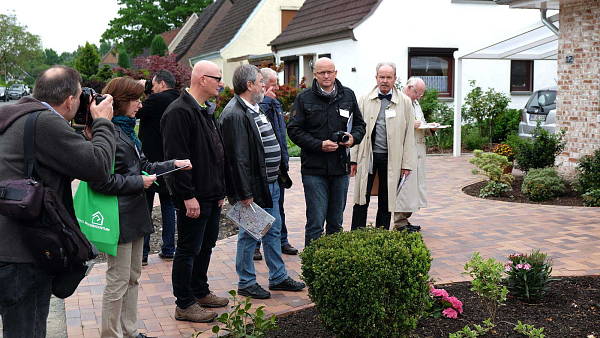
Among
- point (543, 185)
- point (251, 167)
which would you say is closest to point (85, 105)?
point (251, 167)

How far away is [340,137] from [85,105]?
266cm

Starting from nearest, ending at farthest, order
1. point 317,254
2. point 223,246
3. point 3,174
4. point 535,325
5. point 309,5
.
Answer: point 3,174
point 317,254
point 535,325
point 223,246
point 309,5

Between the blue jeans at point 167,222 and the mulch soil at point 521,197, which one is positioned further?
the mulch soil at point 521,197

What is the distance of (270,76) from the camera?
6.35 meters

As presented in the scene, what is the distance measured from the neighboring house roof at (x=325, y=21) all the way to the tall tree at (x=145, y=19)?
32312mm

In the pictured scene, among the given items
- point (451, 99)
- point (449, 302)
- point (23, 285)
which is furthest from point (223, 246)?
point (451, 99)

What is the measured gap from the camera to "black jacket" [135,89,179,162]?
6062mm

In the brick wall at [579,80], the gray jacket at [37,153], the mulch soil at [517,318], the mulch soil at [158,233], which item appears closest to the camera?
the gray jacket at [37,153]

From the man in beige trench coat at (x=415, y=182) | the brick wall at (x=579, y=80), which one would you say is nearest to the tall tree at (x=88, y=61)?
the brick wall at (x=579, y=80)

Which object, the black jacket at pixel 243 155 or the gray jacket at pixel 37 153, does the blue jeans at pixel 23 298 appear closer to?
the gray jacket at pixel 37 153

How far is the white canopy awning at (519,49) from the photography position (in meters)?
12.8

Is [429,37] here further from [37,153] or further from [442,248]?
[37,153]

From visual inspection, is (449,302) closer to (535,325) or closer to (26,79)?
(535,325)

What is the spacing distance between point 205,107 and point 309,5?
18.4 metres
